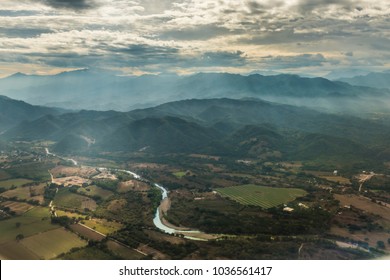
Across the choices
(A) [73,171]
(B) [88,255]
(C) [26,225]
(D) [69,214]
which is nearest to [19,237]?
(C) [26,225]

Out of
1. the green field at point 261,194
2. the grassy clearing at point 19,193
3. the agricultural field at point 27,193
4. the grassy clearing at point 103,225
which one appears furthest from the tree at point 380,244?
the grassy clearing at point 19,193

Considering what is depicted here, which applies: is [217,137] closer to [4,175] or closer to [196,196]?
[196,196]

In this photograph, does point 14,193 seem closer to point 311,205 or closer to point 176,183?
point 176,183

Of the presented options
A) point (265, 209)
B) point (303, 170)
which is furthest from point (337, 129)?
point (265, 209)

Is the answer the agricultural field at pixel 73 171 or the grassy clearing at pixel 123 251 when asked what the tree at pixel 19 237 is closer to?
the grassy clearing at pixel 123 251

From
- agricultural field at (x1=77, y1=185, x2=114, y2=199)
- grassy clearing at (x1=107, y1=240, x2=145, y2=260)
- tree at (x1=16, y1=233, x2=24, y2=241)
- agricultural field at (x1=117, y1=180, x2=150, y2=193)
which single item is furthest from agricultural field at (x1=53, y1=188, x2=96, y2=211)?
grassy clearing at (x1=107, y1=240, x2=145, y2=260)

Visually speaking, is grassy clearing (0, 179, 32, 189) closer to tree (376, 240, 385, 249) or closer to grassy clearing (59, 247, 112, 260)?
grassy clearing (59, 247, 112, 260)
